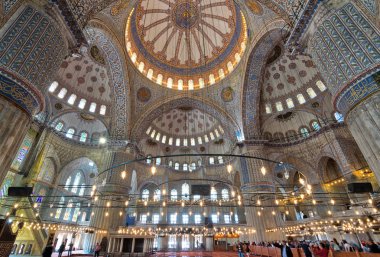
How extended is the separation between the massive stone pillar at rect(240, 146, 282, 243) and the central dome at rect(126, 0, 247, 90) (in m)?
9.23

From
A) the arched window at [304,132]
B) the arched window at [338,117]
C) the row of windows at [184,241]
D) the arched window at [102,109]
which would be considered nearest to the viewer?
the arched window at [338,117]

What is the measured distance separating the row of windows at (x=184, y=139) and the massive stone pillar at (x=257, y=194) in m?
8.35

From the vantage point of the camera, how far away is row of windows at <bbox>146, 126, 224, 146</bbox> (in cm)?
2486

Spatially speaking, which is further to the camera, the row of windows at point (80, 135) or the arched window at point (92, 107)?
the row of windows at point (80, 135)

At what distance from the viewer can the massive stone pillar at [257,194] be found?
46.9ft

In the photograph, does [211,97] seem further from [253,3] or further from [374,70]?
[374,70]

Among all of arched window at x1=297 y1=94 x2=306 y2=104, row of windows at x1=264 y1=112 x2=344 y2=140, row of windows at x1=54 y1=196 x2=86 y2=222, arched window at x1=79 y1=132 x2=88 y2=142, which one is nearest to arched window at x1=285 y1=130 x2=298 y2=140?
row of windows at x1=264 y1=112 x2=344 y2=140

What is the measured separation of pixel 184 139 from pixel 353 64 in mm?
21210

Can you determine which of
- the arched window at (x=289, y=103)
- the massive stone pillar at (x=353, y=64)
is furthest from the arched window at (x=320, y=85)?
the massive stone pillar at (x=353, y=64)

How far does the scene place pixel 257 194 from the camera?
14.0 meters

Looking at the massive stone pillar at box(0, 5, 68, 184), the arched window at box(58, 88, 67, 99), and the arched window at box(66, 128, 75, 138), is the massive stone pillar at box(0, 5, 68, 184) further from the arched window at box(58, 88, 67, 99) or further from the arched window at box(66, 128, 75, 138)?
the arched window at box(66, 128, 75, 138)

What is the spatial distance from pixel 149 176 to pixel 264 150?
14.1 metres

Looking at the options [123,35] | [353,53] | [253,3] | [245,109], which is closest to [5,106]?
[353,53]

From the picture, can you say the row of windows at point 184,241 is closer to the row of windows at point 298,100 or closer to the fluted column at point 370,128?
the row of windows at point 298,100
